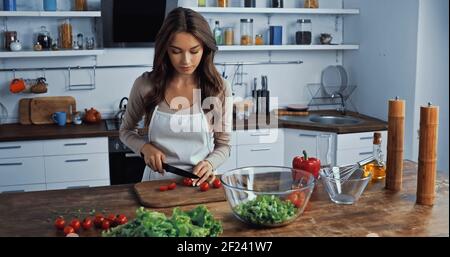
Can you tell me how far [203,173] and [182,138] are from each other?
32 cm

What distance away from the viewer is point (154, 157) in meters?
2.16

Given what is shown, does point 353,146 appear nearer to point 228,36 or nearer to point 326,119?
point 326,119

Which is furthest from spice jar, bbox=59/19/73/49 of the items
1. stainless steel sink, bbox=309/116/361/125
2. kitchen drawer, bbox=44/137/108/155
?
stainless steel sink, bbox=309/116/361/125

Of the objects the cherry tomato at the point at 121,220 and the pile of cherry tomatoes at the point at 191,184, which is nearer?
the cherry tomato at the point at 121,220

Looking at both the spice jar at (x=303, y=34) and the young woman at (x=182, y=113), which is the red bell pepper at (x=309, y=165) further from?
the spice jar at (x=303, y=34)

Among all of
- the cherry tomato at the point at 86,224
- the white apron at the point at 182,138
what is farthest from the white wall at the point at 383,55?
the cherry tomato at the point at 86,224

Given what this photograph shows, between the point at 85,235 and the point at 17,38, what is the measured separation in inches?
109

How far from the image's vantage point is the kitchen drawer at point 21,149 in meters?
3.46

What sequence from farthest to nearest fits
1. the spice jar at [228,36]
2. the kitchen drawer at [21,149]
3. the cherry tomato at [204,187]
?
1. the spice jar at [228,36]
2. the kitchen drawer at [21,149]
3. the cherry tomato at [204,187]

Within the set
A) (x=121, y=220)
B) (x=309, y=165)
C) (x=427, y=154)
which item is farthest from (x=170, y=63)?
(x=427, y=154)

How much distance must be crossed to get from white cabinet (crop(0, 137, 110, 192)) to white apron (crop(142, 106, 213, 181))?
1339 millimetres

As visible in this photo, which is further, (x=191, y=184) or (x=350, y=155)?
(x=350, y=155)

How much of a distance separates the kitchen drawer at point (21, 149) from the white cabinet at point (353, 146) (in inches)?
85.5
